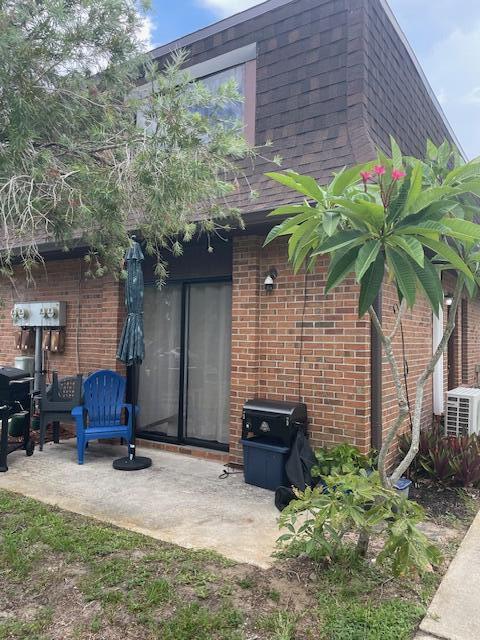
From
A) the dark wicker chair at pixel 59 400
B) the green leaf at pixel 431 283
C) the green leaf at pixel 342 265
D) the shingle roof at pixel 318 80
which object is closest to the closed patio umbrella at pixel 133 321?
the dark wicker chair at pixel 59 400

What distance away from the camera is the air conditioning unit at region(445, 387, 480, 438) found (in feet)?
20.4

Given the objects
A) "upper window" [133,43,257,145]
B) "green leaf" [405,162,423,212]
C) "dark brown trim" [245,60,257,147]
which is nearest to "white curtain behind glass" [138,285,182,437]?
"dark brown trim" [245,60,257,147]

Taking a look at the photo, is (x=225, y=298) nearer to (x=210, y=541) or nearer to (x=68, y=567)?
(x=210, y=541)

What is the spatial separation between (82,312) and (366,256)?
5.64 m

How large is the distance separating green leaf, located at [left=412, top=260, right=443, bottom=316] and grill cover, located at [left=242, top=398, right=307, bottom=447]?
2330 mm

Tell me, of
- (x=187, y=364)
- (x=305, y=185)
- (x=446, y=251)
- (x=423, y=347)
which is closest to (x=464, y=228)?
(x=446, y=251)

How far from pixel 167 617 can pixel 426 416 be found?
527 cm

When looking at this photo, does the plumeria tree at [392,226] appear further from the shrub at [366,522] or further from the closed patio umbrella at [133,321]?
the closed patio umbrella at [133,321]

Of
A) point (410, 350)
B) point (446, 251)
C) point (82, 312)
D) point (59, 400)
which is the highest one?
point (446, 251)

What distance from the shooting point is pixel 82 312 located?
7.26m

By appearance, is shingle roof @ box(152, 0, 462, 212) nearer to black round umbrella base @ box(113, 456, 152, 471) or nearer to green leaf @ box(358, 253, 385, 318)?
green leaf @ box(358, 253, 385, 318)

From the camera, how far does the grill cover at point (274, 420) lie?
15.3 feet

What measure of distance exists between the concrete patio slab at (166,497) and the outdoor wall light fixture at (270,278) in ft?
7.11

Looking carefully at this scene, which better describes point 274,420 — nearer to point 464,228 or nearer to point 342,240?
point 342,240
